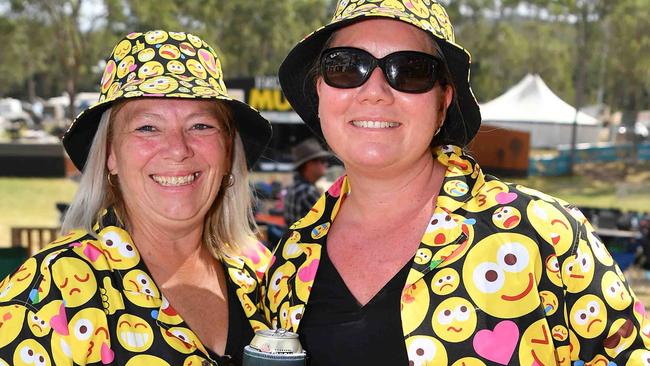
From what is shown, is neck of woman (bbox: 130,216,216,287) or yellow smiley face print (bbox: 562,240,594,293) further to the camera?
neck of woman (bbox: 130,216,216,287)

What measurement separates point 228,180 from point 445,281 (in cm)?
108

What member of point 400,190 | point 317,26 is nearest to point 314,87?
point 400,190

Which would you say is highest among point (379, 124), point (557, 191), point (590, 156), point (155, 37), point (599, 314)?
point (155, 37)

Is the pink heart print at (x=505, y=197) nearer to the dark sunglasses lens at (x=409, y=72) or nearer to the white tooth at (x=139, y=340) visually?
the dark sunglasses lens at (x=409, y=72)

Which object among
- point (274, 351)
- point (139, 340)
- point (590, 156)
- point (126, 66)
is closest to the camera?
point (274, 351)

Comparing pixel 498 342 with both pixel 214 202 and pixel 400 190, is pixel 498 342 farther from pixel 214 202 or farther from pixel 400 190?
pixel 214 202

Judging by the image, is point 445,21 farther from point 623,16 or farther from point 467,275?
point 623,16

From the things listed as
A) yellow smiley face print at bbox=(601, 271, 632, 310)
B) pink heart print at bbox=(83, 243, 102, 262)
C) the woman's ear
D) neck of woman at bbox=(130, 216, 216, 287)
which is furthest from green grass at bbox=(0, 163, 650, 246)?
yellow smiley face print at bbox=(601, 271, 632, 310)

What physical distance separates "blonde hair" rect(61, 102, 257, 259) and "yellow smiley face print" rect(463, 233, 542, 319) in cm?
100

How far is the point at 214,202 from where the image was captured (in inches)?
113

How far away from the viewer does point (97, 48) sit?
4097cm

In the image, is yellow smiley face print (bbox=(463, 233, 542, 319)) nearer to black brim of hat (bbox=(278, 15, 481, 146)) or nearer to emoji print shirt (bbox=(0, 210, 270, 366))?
black brim of hat (bbox=(278, 15, 481, 146))

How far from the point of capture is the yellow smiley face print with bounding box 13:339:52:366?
195 cm

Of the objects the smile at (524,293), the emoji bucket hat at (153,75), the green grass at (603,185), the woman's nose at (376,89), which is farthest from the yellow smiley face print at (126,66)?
the green grass at (603,185)
